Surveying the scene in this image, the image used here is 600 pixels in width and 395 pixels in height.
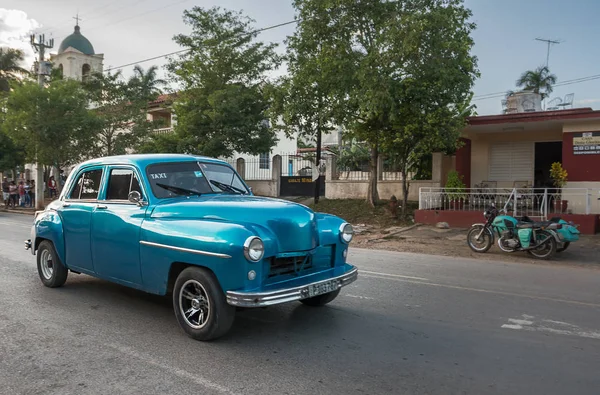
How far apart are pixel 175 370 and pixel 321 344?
56.0 inches

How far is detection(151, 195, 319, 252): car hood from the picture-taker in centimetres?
468

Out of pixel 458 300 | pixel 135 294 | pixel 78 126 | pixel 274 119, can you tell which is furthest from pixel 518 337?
pixel 78 126

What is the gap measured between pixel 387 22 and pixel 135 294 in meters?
12.3

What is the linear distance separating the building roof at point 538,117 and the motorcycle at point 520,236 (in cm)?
655

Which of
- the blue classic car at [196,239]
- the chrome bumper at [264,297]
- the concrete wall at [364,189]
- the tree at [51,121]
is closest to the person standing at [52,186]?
the tree at [51,121]

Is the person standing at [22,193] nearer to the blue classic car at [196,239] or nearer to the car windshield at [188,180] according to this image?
the blue classic car at [196,239]

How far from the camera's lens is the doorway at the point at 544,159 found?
19.3 metres

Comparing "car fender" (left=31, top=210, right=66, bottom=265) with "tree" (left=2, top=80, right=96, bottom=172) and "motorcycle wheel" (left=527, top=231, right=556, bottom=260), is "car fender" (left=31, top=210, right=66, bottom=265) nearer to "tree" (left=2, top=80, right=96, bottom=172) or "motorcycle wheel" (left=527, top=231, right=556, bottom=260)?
"motorcycle wheel" (left=527, top=231, right=556, bottom=260)

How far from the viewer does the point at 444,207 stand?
16.6 metres

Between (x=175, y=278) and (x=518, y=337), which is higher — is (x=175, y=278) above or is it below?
above

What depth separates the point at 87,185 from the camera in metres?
6.39

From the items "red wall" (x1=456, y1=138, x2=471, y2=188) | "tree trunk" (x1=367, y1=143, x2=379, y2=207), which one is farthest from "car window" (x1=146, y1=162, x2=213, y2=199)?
"red wall" (x1=456, y1=138, x2=471, y2=188)

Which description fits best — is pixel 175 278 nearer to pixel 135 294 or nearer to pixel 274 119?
pixel 135 294

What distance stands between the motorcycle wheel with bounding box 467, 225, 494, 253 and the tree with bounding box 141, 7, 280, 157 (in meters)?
12.8
